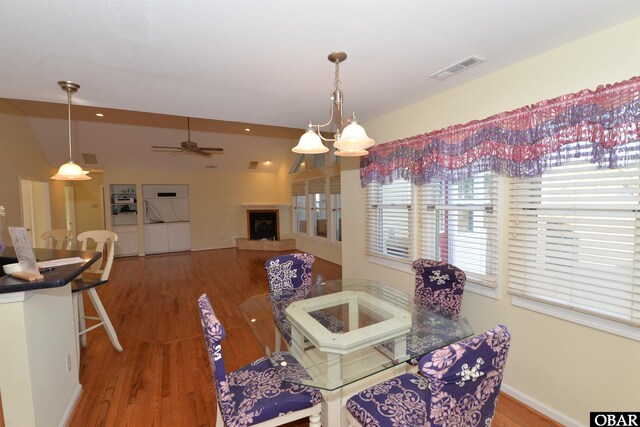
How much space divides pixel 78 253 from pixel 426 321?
2.84 meters

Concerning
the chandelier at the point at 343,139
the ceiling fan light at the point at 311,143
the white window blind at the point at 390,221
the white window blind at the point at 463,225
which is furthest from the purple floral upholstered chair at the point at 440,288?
the ceiling fan light at the point at 311,143

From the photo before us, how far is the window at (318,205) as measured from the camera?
22.9 feet

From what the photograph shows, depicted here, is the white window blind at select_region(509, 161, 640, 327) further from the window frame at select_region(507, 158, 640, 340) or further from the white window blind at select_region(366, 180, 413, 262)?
the white window blind at select_region(366, 180, 413, 262)

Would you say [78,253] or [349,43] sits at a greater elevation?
[349,43]

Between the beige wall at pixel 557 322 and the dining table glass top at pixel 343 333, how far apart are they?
590 mm

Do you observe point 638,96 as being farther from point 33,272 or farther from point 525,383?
point 33,272

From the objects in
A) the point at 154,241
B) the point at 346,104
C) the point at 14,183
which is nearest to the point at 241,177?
the point at 154,241

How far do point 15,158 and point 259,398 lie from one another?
19.2 feet

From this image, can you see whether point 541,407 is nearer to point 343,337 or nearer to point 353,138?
point 343,337

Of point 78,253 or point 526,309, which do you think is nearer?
point 526,309

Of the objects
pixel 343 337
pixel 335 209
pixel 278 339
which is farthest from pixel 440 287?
pixel 335 209

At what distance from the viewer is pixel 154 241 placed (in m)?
7.92

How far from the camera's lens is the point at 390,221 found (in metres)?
3.25

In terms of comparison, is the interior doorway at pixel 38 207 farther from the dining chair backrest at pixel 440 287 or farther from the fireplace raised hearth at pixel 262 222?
the dining chair backrest at pixel 440 287
